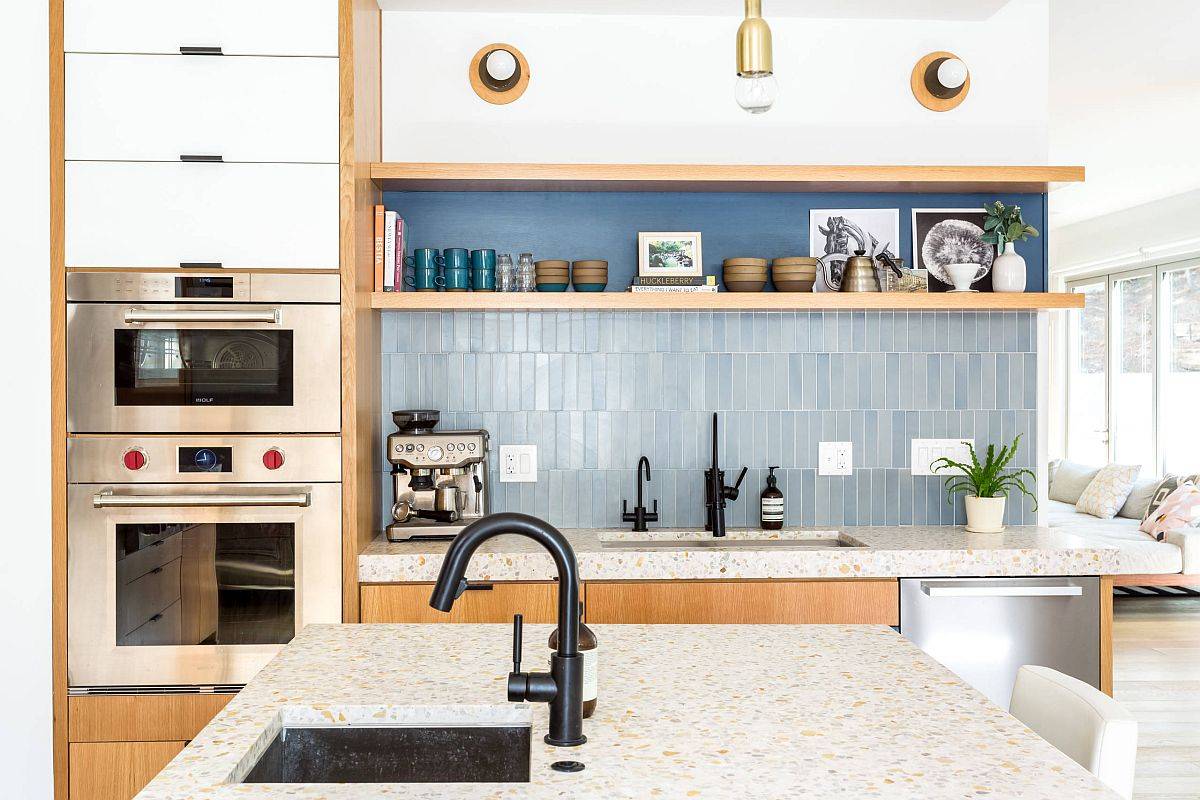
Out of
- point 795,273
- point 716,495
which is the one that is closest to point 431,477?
point 716,495

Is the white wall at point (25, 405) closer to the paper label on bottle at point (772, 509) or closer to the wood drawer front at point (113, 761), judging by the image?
the wood drawer front at point (113, 761)

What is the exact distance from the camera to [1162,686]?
14.4 feet

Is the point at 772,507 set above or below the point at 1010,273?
below

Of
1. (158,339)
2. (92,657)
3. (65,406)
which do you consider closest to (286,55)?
(158,339)

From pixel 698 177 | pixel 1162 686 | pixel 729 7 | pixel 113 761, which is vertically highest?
pixel 729 7

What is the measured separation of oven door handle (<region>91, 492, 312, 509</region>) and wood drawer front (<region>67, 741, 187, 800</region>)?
0.68 m

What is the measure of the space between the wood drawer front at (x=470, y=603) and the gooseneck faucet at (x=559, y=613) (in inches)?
59.1

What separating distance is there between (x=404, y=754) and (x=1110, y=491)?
6651 mm

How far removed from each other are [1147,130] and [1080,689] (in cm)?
502

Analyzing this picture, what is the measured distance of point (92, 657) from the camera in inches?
107

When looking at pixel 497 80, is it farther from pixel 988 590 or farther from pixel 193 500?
pixel 988 590

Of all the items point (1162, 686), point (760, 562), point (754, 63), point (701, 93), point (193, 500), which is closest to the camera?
point (754, 63)

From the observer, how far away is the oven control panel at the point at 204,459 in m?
2.73

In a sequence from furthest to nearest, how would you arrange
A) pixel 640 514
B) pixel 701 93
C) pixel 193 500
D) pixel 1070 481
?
pixel 1070 481 → pixel 701 93 → pixel 640 514 → pixel 193 500
